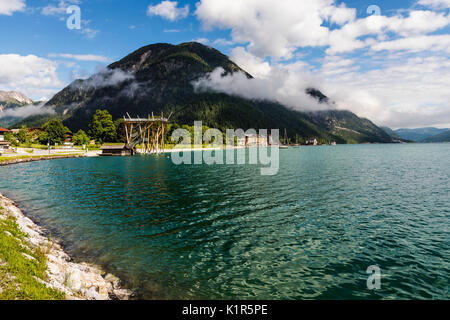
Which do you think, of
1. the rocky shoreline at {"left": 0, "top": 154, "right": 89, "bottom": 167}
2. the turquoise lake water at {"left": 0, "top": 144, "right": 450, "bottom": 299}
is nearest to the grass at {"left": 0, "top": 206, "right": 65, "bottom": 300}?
the turquoise lake water at {"left": 0, "top": 144, "right": 450, "bottom": 299}

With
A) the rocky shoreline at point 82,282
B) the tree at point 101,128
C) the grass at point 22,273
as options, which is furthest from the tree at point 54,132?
the rocky shoreline at point 82,282

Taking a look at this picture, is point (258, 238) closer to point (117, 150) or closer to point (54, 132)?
point (117, 150)

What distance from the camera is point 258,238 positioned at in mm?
18000

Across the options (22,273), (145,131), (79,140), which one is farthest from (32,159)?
(22,273)

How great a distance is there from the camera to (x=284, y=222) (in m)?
21.5

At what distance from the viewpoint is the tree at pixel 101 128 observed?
461ft

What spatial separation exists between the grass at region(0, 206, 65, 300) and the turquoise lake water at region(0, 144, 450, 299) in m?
3.50

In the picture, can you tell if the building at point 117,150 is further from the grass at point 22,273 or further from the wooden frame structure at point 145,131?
the grass at point 22,273

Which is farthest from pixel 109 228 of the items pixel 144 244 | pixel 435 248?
pixel 435 248

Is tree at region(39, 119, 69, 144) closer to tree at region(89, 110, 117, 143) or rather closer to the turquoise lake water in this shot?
tree at region(89, 110, 117, 143)

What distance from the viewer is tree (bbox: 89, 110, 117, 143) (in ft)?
461

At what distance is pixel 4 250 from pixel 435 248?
978 inches

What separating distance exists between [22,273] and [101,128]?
147896 millimetres
